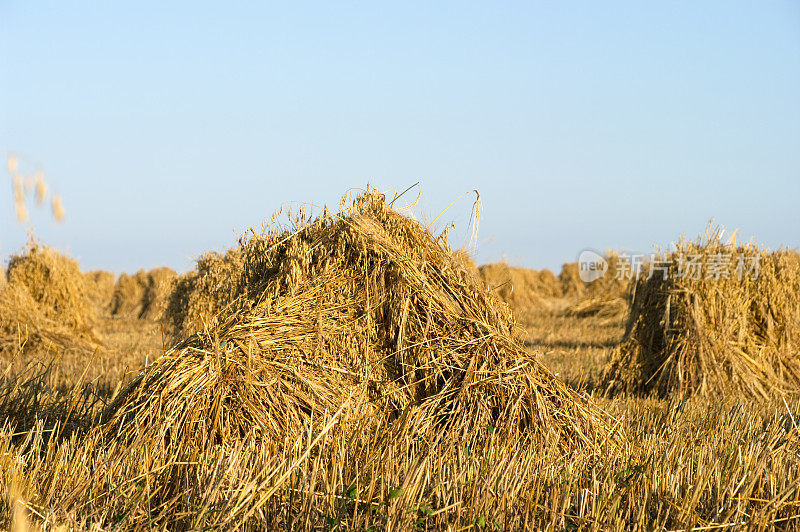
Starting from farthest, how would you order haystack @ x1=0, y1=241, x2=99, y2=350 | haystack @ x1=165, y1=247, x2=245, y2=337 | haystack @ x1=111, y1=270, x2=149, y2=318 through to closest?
haystack @ x1=111, y1=270, x2=149, y2=318 → haystack @ x1=0, y1=241, x2=99, y2=350 → haystack @ x1=165, y1=247, x2=245, y2=337

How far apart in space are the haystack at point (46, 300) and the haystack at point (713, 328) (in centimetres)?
912

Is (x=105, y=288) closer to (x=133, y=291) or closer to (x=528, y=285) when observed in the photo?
(x=133, y=291)

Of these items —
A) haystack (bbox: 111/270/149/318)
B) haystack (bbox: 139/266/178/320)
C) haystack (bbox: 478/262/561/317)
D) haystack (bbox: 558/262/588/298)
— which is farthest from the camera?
haystack (bbox: 558/262/588/298)

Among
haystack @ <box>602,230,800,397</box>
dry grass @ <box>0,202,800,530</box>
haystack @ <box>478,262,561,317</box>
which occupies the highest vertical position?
haystack @ <box>478,262,561,317</box>

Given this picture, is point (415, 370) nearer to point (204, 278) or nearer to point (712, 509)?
point (712, 509)

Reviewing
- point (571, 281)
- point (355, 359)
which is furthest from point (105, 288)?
point (355, 359)

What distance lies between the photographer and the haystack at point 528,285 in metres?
24.7

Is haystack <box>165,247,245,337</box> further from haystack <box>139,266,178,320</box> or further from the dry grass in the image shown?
haystack <box>139,266,178,320</box>

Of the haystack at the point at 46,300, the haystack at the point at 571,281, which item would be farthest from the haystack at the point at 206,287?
the haystack at the point at 571,281

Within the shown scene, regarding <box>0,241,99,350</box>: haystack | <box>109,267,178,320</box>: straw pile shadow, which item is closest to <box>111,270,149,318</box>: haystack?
<box>109,267,178,320</box>: straw pile shadow

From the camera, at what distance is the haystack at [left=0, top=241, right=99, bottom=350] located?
11742mm

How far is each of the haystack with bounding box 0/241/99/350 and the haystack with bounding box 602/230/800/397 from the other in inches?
359

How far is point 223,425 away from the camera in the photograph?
4.15m

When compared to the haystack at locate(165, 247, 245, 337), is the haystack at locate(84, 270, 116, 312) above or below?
above
